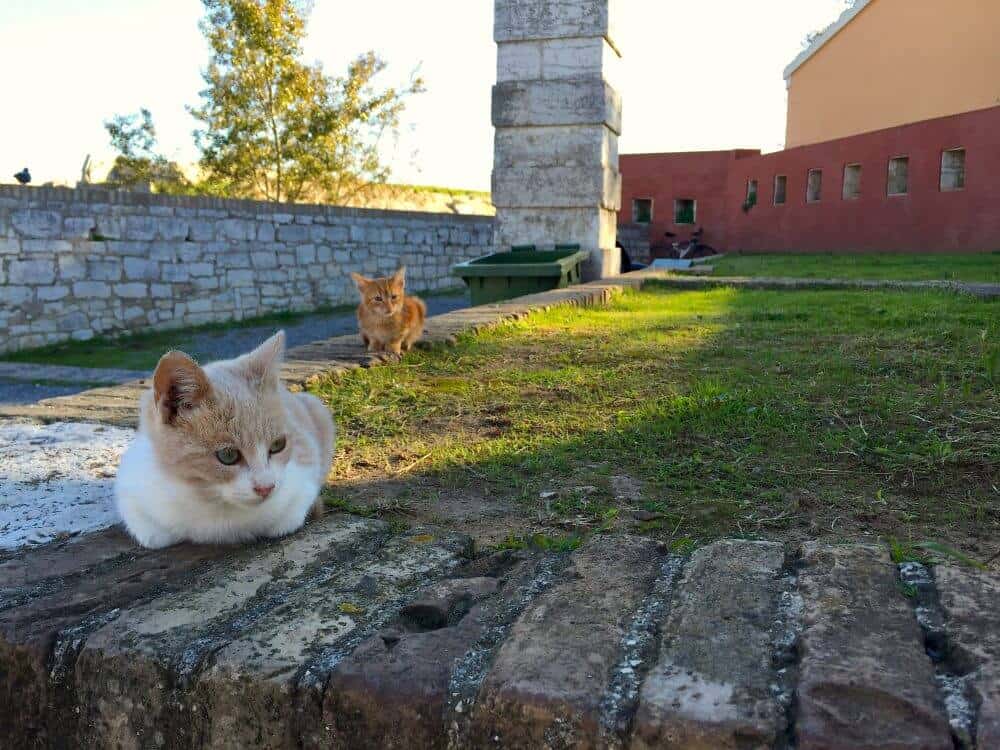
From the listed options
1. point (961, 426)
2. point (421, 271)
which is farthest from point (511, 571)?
point (421, 271)

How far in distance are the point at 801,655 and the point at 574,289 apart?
578cm

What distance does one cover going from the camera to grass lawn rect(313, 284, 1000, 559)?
1.90m

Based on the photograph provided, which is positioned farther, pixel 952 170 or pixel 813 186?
pixel 813 186

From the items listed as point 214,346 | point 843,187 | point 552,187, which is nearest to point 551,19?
point 552,187

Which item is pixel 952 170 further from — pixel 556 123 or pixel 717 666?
pixel 717 666

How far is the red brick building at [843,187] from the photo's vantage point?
42.3 feet

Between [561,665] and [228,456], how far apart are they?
82 centimetres

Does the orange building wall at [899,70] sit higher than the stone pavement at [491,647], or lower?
higher

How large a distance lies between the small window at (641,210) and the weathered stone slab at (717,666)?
20824mm

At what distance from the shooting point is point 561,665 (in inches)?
45.5

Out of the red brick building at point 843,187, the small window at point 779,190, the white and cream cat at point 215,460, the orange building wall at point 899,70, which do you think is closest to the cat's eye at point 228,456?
the white and cream cat at point 215,460

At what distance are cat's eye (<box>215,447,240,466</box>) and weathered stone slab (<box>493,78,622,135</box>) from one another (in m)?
7.35

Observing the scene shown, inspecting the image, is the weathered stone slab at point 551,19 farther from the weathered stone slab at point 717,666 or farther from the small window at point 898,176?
the small window at point 898,176

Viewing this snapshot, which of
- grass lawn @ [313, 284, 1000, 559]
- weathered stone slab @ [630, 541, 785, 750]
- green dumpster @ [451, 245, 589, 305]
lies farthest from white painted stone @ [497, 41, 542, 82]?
weathered stone slab @ [630, 541, 785, 750]
